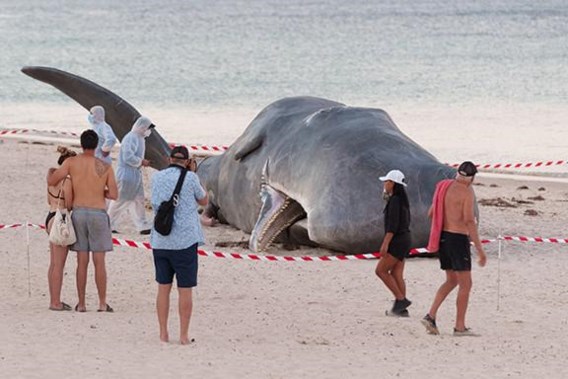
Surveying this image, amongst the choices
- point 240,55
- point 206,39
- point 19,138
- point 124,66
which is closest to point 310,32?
point 206,39

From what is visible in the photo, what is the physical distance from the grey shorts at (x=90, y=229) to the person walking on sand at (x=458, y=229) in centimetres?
311

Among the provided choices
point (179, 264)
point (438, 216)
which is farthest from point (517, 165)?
point (179, 264)

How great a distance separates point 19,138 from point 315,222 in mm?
15966

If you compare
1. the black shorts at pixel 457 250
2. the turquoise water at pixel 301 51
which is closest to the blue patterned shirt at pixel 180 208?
the black shorts at pixel 457 250

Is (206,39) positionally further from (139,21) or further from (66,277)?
(66,277)

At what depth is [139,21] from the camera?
121 metres

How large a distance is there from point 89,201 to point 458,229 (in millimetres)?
3450

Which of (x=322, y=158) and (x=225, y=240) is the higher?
(x=322, y=158)

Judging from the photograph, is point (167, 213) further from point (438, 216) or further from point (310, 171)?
point (310, 171)

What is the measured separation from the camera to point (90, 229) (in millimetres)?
14023

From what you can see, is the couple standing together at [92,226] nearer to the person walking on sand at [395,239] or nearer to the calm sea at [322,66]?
the person walking on sand at [395,239]

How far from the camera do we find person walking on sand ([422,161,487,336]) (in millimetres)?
13023

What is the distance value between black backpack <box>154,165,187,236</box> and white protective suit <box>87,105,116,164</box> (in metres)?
6.05

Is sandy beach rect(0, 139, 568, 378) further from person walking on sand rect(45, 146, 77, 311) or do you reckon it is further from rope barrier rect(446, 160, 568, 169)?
rope barrier rect(446, 160, 568, 169)
